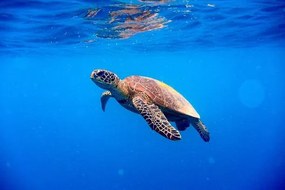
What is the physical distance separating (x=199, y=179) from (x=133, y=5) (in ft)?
88.3

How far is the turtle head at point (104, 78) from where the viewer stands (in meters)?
7.91

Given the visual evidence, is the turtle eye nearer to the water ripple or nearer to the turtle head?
the turtle head

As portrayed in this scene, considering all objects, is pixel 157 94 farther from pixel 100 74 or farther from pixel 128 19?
pixel 128 19

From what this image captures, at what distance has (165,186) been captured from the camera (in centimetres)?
2988

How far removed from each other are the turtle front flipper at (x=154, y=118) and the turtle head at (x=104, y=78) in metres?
0.83

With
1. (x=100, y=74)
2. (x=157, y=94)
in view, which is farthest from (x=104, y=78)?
(x=157, y=94)

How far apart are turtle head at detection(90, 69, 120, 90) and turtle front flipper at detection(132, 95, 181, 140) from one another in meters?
0.83

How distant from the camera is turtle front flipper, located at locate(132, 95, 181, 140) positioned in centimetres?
673

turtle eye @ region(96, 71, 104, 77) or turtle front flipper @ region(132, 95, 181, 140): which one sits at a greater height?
turtle eye @ region(96, 71, 104, 77)

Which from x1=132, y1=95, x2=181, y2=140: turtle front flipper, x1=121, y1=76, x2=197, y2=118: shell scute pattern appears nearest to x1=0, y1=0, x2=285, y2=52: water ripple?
x1=121, y1=76, x2=197, y2=118: shell scute pattern

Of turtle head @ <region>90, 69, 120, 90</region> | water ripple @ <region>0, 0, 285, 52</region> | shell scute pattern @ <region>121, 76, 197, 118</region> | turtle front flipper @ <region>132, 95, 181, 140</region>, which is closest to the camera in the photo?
turtle front flipper @ <region>132, 95, 181, 140</region>

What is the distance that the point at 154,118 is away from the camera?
289 inches

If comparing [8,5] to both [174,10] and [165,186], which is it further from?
[165,186]

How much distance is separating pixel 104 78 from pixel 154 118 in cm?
191
